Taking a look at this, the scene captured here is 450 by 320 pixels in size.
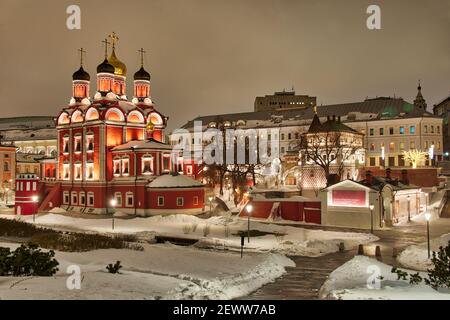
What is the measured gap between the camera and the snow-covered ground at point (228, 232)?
2855 cm

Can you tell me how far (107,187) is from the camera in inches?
2071

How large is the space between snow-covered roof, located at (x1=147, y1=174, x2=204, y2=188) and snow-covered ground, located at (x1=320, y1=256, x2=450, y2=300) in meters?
29.1

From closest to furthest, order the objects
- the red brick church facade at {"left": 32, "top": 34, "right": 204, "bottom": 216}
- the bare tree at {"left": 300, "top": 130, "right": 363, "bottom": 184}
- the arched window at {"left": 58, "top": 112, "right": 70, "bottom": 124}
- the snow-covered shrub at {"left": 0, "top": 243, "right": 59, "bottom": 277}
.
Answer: the snow-covered shrub at {"left": 0, "top": 243, "right": 59, "bottom": 277}, the red brick church facade at {"left": 32, "top": 34, "right": 204, "bottom": 216}, the arched window at {"left": 58, "top": 112, "right": 70, "bottom": 124}, the bare tree at {"left": 300, "top": 130, "right": 363, "bottom": 184}

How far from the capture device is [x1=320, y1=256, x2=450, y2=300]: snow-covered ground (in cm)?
1429

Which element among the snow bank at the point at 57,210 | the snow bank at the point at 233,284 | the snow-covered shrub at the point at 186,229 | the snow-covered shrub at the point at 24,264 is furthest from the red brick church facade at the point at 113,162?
the snow-covered shrub at the point at 24,264

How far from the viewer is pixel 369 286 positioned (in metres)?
16.2

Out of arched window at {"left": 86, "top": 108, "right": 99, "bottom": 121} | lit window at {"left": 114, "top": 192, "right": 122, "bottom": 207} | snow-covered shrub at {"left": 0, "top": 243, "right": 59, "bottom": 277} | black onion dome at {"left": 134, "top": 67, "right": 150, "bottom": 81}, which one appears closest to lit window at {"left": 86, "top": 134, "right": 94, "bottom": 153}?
arched window at {"left": 86, "top": 108, "right": 99, "bottom": 121}

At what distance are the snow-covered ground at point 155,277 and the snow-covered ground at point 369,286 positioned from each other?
2.99 m

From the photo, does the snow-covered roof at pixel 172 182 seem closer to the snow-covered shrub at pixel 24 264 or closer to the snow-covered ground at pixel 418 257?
the snow-covered ground at pixel 418 257

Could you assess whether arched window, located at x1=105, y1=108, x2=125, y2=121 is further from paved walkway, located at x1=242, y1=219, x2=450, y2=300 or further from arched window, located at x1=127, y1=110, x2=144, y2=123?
paved walkway, located at x1=242, y1=219, x2=450, y2=300

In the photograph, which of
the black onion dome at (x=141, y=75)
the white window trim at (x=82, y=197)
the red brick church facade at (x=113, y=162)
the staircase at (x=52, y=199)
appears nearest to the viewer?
the red brick church facade at (x=113, y=162)

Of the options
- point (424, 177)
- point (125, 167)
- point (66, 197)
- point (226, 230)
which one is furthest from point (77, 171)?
point (424, 177)

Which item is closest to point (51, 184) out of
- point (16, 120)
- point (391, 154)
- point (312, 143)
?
point (312, 143)

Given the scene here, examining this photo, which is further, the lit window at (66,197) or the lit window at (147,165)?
the lit window at (66,197)
